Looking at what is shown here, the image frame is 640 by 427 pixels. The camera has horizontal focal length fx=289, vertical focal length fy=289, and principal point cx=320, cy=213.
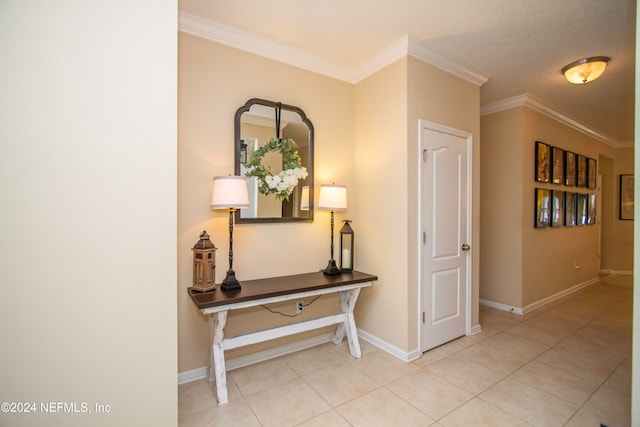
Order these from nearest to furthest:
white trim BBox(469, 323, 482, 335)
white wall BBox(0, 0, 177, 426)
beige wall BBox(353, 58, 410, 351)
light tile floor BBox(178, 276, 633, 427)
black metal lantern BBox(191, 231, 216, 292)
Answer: white wall BBox(0, 0, 177, 426), light tile floor BBox(178, 276, 633, 427), black metal lantern BBox(191, 231, 216, 292), beige wall BBox(353, 58, 410, 351), white trim BBox(469, 323, 482, 335)

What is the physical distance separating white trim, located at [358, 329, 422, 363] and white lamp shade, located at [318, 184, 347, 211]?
4.29 feet

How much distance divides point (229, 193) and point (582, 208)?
573 centimetres

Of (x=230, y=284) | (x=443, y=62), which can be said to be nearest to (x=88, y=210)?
(x=230, y=284)

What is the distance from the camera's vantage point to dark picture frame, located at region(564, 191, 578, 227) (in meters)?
4.39

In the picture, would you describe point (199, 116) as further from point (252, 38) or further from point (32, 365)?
point (32, 365)

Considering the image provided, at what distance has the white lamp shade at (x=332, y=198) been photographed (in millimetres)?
2553

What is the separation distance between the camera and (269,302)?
6.81 feet

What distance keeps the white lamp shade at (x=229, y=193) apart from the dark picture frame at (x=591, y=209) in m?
5.95

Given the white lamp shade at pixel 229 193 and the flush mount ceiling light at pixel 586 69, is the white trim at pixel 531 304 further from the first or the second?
the white lamp shade at pixel 229 193

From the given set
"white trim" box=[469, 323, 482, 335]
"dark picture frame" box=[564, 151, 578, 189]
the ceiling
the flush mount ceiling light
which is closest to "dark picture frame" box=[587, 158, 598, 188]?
"dark picture frame" box=[564, 151, 578, 189]

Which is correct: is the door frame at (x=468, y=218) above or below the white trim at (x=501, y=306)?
above

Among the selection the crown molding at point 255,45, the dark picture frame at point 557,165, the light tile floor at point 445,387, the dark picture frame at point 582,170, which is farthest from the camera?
the dark picture frame at point 582,170

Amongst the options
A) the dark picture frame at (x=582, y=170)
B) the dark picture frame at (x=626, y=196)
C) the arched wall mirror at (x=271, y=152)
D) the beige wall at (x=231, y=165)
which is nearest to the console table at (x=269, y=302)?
the beige wall at (x=231, y=165)

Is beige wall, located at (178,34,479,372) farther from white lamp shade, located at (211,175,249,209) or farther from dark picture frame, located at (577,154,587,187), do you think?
dark picture frame, located at (577,154,587,187)
